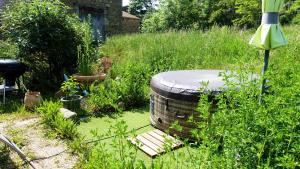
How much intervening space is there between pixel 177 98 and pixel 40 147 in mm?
1863

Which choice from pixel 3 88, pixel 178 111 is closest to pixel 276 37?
pixel 178 111

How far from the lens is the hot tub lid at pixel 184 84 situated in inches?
145

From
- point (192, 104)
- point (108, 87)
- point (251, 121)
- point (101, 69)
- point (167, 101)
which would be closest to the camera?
point (251, 121)

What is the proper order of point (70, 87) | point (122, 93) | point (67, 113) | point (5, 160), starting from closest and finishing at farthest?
point (5, 160) → point (67, 113) → point (70, 87) → point (122, 93)

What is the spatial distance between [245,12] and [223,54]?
13655mm

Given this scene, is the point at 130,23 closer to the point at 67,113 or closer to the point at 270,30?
the point at 67,113

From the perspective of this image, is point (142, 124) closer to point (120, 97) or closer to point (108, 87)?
point (120, 97)

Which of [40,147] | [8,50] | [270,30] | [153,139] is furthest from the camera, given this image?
[8,50]

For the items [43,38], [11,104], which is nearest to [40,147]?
[11,104]

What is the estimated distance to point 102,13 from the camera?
16188 mm

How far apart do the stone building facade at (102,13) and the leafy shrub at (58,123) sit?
11.2m

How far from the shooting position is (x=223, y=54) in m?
8.02

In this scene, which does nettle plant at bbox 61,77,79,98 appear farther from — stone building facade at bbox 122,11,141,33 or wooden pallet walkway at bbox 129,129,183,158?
stone building facade at bbox 122,11,141,33

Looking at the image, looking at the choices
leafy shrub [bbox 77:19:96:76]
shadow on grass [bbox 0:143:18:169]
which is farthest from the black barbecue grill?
shadow on grass [bbox 0:143:18:169]
